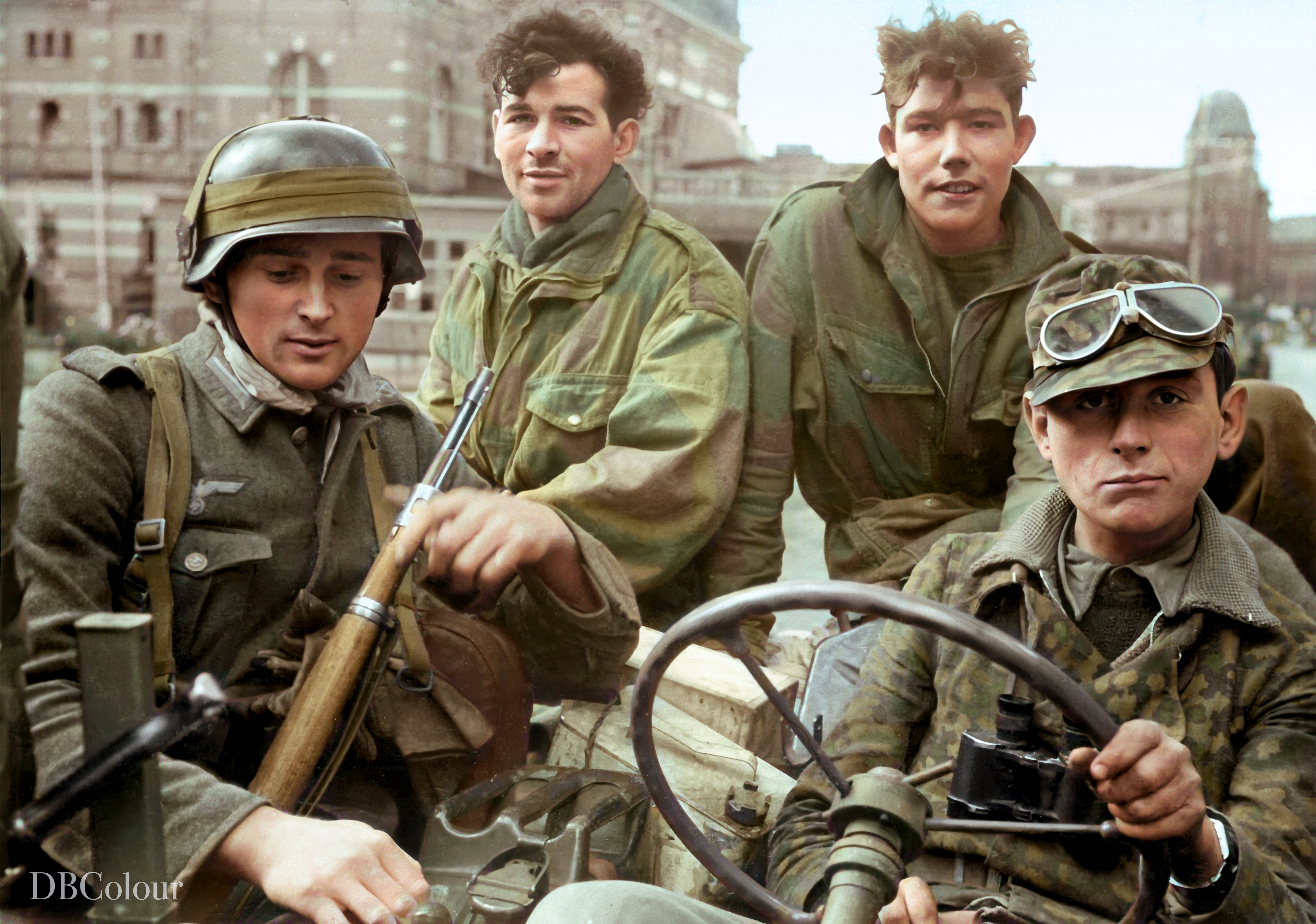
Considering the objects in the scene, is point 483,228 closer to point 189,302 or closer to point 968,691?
point 189,302

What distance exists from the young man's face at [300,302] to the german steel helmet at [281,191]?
37mm

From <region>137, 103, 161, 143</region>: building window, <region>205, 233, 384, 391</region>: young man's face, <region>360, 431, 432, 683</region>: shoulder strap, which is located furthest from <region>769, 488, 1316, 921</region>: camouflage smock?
<region>137, 103, 161, 143</region>: building window

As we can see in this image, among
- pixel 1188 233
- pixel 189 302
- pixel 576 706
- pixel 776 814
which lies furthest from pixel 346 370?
pixel 1188 233

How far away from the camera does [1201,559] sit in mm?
1758

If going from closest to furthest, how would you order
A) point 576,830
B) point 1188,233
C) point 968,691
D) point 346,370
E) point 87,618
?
point 87,618, point 968,691, point 576,830, point 346,370, point 1188,233

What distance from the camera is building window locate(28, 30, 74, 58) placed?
7.34 ft

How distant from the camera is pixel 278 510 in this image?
205 cm

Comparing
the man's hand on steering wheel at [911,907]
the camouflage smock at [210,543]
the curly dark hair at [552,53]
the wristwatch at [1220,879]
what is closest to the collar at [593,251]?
the curly dark hair at [552,53]

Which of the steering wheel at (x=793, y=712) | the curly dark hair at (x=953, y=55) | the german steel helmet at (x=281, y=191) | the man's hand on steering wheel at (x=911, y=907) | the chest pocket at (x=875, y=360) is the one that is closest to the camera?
the steering wheel at (x=793, y=712)

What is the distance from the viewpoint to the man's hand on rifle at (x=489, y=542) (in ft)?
6.59

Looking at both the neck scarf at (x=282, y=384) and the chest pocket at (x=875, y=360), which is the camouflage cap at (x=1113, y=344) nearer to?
the chest pocket at (x=875, y=360)

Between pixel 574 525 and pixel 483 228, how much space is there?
86cm

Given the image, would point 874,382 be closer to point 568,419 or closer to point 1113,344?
point 568,419

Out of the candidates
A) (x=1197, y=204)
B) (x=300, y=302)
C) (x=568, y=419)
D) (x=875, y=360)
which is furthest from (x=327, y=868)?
(x=1197, y=204)
